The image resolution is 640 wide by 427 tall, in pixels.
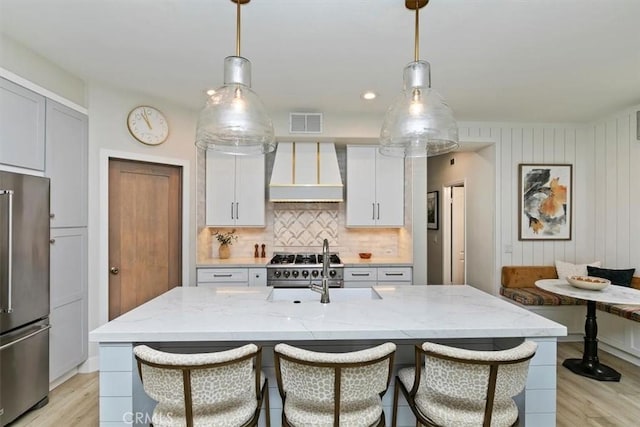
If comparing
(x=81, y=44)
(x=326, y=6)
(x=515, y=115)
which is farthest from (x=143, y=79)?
(x=515, y=115)

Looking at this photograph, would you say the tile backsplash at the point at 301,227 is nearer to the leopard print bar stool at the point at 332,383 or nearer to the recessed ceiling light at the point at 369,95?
the recessed ceiling light at the point at 369,95

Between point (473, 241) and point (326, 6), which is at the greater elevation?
point (326, 6)

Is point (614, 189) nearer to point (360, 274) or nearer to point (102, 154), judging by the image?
point (360, 274)

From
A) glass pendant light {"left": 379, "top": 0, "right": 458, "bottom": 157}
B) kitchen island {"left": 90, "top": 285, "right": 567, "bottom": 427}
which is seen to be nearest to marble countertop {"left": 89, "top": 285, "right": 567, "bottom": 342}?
kitchen island {"left": 90, "top": 285, "right": 567, "bottom": 427}

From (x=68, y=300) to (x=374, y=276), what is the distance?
3.03m

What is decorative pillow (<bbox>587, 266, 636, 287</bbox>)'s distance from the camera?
3576 mm

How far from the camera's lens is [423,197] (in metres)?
4.21

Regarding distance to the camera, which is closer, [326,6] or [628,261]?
[326,6]

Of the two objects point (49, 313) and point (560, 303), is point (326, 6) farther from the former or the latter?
point (560, 303)

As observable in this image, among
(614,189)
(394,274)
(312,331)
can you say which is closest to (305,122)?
(394,274)

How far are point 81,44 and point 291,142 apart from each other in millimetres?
2218

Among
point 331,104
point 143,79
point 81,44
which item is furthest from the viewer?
point 331,104

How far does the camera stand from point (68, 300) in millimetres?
2883

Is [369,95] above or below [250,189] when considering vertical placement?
above
